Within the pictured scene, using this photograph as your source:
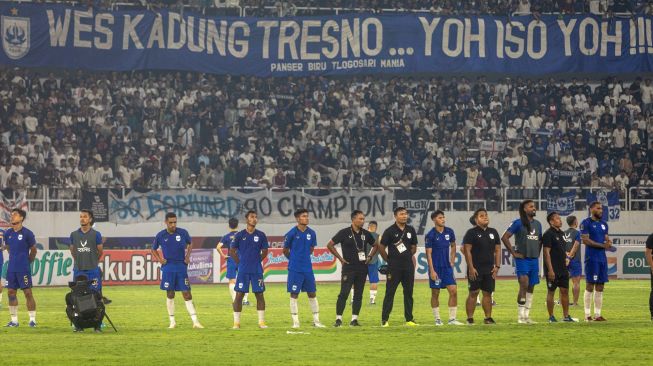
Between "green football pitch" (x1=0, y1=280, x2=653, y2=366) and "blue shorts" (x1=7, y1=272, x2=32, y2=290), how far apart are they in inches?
32.7

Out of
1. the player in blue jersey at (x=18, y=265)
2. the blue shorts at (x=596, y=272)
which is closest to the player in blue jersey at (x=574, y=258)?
the blue shorts at (x=596, y=272)

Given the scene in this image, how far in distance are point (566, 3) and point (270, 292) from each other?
2175cm

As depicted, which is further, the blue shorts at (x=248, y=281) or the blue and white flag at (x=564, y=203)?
Answer: the blue and white flag at (x=564, y=203)

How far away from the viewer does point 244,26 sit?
4809cm

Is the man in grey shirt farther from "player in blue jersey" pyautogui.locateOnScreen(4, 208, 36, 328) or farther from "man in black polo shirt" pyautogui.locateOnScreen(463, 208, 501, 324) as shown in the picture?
"man in black polo shirt" pyautogui.locateOnScreen(463, 208, 501, 324)

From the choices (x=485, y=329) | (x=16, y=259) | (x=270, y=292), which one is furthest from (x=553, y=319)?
(x=270, y=292)

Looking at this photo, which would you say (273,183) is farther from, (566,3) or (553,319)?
(553,319)

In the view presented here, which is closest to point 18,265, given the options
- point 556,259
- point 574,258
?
point 556,259

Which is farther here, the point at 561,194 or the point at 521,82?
the point at 521,82

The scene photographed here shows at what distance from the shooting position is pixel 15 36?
45.3m

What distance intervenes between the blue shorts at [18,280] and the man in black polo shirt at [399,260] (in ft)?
23.5

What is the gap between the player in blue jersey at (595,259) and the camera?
931 inches

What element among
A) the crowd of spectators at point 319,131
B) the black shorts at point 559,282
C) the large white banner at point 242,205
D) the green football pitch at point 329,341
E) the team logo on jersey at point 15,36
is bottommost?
the green football pitch at point 329,341

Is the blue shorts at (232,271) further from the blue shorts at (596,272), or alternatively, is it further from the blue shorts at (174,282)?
the blue shorts at (596,272)
